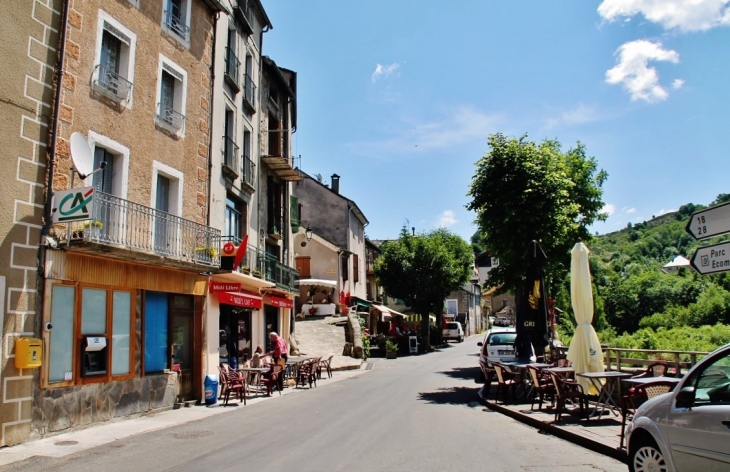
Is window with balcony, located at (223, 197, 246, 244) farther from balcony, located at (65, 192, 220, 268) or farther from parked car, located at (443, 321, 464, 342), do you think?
parked car, located at (443, 321, 464, 342)

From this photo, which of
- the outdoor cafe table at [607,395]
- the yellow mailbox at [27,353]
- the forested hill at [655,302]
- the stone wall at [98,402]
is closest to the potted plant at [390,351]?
the forested hill at [655,302]

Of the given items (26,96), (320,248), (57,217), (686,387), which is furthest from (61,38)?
(320,248)

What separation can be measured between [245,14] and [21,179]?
13982mm

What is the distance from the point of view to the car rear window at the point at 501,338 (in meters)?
17.8

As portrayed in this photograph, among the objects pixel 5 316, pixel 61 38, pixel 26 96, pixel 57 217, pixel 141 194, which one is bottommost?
pixel 5 316

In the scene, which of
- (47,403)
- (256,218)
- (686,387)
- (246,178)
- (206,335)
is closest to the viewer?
(686,387)

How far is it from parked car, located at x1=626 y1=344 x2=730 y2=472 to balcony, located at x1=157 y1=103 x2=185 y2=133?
506 inches

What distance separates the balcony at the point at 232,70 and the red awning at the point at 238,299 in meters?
7.38

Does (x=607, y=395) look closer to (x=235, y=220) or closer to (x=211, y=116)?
(x=211, y=116)

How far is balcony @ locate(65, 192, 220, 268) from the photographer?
35.7ft

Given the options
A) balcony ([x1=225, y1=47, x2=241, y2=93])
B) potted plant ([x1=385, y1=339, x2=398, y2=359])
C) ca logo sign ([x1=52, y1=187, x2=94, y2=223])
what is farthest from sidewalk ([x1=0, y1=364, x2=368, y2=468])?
potted plant ([x1=385, y1=339, x2=398, y2=359])

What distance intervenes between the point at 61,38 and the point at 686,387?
39.7 ft

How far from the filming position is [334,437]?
939 centimetres

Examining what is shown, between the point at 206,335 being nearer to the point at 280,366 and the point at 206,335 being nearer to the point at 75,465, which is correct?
the point at 280,366
